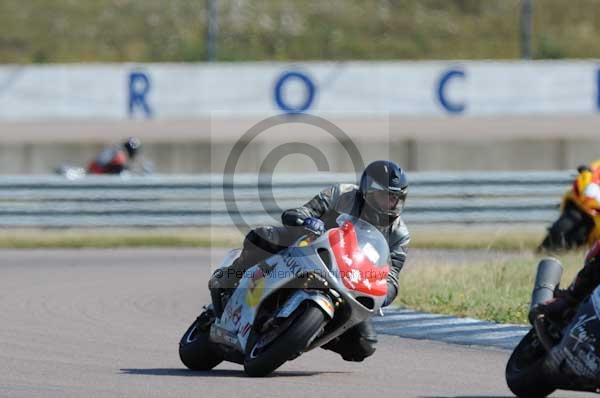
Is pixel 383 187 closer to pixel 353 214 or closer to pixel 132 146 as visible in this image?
pixel 353 214

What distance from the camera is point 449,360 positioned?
848cm

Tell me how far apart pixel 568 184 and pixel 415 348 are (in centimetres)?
952

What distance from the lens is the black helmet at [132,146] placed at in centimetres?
2059

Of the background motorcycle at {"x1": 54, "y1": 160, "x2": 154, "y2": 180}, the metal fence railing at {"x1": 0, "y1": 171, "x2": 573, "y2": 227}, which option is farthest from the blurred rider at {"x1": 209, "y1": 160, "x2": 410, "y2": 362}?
the background motorcycle at {"x1": 54, "y1": 160, "x2": 154, "y2": 180}

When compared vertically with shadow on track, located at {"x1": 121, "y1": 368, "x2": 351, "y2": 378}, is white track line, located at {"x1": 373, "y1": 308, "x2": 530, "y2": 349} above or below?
below

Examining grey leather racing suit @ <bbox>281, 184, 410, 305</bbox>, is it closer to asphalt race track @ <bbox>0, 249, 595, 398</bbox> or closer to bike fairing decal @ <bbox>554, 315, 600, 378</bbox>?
asphalt race track @ <bbox>0, 249, 595, 398</bbox>

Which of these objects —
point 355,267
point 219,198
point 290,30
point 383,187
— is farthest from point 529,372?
point 290,30

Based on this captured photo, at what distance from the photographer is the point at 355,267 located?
7402 millimetres

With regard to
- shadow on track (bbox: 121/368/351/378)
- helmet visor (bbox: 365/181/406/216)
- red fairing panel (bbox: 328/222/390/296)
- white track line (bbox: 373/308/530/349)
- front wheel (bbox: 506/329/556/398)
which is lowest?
white track line (bbox: 373/308/530/349)

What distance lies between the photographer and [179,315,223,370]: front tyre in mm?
8047

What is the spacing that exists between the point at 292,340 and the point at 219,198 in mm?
10983

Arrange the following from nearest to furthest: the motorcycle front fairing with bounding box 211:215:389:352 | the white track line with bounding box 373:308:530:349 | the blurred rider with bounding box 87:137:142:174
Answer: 1. the motorcycle front fairing with bounding box 211:215:389:352
2. the white track line with bounding box 373:308:530:349
3. the blurred rider with bounding box 87:137:142:174

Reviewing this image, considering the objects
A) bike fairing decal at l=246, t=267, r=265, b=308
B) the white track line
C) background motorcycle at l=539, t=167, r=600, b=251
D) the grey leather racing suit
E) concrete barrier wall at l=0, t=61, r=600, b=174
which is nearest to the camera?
bike fairing decal at l=246, t=267, r=265, b=308

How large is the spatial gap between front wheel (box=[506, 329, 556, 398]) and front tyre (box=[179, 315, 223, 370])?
1.86 metres
